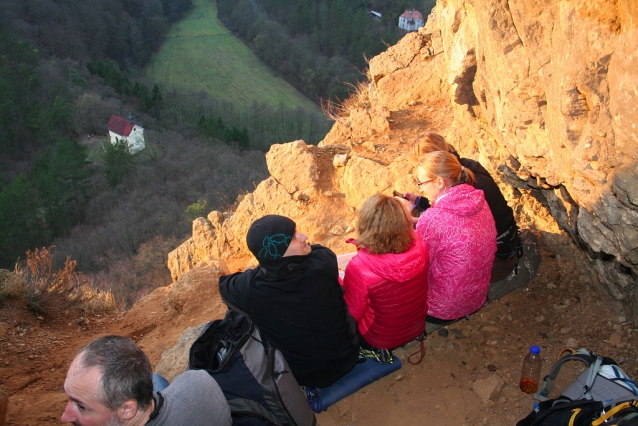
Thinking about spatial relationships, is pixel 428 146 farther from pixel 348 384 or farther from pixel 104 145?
pixel 104 145

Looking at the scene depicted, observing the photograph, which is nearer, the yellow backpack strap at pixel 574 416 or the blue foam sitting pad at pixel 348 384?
the yellow backpack strap at pixel 574 416

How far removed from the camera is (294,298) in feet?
8.78

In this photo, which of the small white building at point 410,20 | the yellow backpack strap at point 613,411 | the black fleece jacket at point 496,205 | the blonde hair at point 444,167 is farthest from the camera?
the small white building at point 410,20

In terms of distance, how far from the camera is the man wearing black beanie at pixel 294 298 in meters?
2.63

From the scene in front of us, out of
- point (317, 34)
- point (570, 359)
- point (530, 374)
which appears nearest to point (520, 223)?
point (530, 374)

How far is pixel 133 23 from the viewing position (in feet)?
182

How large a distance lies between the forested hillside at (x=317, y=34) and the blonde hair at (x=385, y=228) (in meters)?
40.4

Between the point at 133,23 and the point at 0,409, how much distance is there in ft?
199

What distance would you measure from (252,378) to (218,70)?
4991cm

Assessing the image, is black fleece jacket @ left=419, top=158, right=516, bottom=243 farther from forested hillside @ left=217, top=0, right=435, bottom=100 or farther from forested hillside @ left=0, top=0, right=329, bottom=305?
forested hillside @ left=217, top=0, right=435, bottom=100

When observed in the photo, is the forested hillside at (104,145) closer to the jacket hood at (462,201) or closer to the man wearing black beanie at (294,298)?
the man wearing black beanie at (294,298)

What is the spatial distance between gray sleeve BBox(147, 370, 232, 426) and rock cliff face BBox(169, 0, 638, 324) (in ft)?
8.03

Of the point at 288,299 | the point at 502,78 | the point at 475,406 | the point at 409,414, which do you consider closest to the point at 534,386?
the point at 475,406

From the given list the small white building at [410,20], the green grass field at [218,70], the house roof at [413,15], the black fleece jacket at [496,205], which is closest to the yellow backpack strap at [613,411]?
the black fleece jacket at [496,205]
